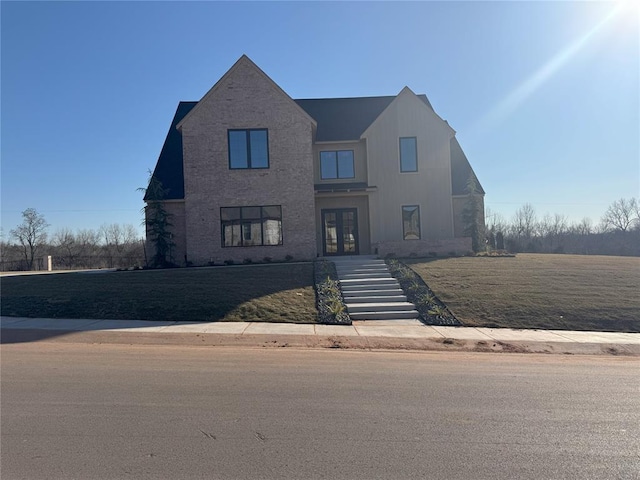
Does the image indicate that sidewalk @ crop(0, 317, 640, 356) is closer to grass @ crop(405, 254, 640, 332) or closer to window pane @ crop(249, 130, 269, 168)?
grass @ crop(405, 254, 640, 332)

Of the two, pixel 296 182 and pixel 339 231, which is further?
pixel 339 231

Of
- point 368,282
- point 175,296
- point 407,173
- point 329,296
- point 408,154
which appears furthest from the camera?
point 408,154

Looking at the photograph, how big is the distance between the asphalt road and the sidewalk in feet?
5.21

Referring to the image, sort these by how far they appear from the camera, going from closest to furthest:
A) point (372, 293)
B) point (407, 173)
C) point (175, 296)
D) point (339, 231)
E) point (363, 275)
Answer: point (175, 296), point (372, 293), point (363, 275), point (407, 173), point (339, 231)

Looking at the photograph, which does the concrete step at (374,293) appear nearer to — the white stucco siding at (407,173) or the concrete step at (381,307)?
the concrete step at (381,307)

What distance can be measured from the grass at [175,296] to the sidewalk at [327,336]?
2.37 ft

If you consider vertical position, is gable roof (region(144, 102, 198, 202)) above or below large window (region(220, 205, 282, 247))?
above

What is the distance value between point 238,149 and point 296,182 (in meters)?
3.36

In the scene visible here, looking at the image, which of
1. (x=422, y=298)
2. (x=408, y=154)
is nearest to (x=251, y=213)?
(x=408, y=154)

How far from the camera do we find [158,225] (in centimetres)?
2156

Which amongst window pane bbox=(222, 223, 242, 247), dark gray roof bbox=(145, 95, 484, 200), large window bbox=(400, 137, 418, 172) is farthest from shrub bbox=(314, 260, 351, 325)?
dark gray roof bbox=(145, 95, 484, 200)

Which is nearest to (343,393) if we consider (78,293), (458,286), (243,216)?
(458,286)

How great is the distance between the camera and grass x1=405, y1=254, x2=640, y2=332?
12172mm

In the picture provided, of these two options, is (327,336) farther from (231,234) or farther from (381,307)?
(231,234)
